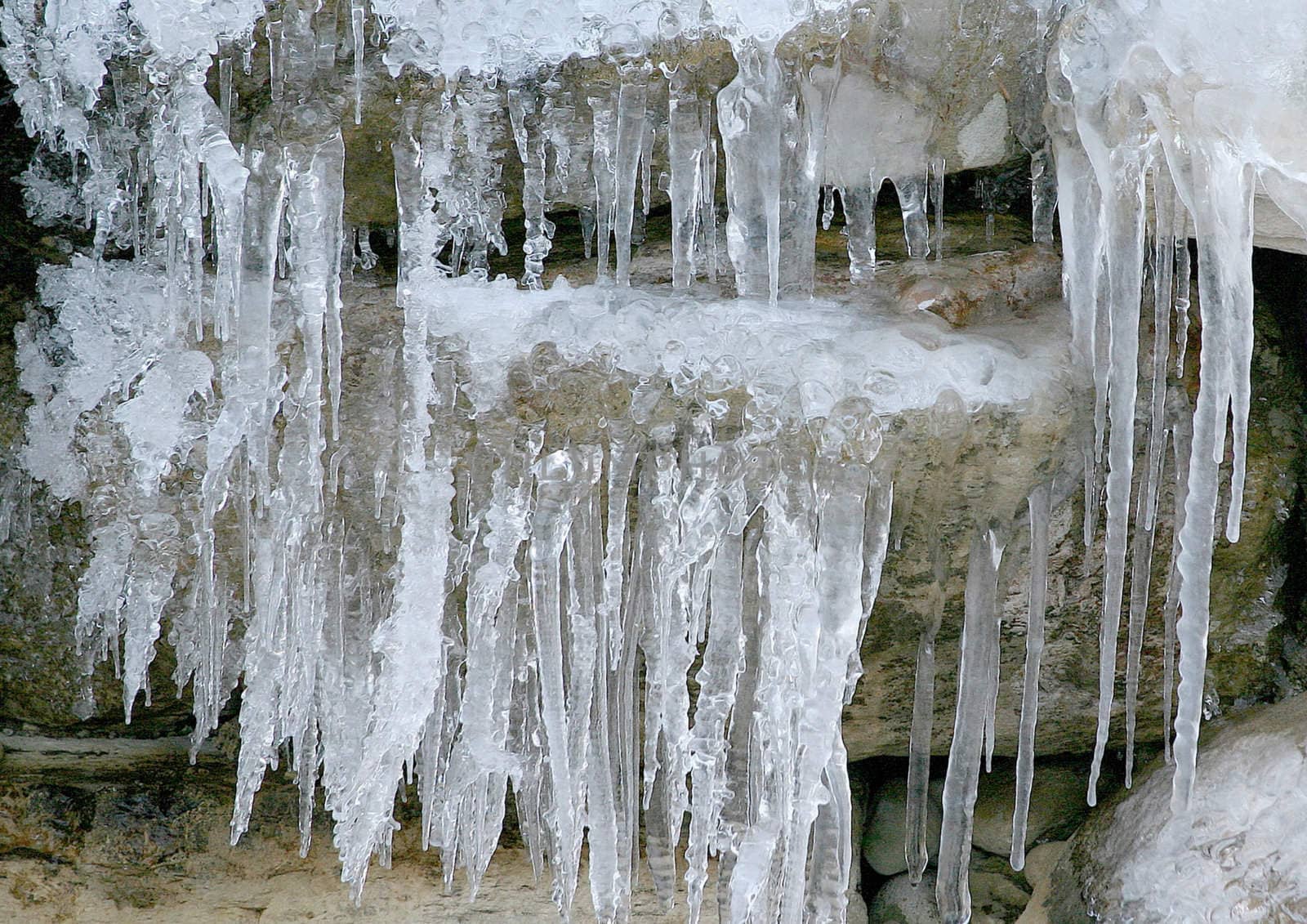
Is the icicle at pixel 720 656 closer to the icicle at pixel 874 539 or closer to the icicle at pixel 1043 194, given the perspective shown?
the icicle at pixel 874 539

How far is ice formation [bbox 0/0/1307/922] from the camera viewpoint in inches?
89.0

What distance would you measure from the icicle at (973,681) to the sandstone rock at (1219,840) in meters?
0.61

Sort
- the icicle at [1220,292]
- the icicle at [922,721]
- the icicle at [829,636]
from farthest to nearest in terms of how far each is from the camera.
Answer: the icicle at [922,721], the icicle at [829,636], the icicle at [1220,292]

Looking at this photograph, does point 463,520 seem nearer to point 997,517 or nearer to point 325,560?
point 325,560

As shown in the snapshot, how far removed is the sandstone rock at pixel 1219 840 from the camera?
2.62 meters

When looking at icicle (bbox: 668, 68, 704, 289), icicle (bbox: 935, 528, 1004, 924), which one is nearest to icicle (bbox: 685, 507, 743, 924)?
icicle (bbox: 935, 528, 1004, 924)

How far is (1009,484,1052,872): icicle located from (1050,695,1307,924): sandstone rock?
53 centimetres

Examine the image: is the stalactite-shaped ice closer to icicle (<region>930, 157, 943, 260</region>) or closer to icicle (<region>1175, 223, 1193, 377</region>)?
icicle (<region>930, 157, 943, 260</region>)

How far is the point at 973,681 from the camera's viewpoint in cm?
243

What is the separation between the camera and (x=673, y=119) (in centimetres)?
240

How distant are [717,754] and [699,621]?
A: 258mm

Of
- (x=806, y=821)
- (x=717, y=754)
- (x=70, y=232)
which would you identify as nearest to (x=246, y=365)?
(x=70, y=232)

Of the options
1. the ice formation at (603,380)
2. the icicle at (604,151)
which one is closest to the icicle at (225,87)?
the ice formation at (603,380)

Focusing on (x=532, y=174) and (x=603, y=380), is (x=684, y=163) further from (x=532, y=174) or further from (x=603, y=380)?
(x=603, y=380)
